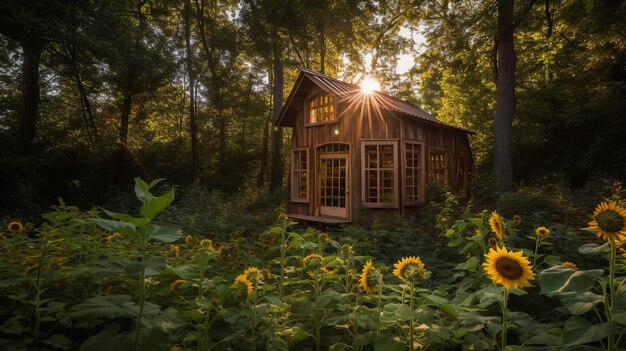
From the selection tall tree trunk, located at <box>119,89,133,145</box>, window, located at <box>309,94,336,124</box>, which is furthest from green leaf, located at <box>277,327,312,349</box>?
tall tree trunk, located at <box>119,89,133,145</box>

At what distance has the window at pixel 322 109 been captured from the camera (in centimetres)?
1112

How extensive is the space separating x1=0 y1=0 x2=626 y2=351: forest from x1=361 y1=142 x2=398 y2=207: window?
52cm

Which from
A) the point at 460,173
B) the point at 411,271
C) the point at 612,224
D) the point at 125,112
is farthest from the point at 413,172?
the point at 125,112

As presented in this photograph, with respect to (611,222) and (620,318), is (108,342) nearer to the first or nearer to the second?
(620,318)

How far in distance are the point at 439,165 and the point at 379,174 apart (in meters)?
3.42

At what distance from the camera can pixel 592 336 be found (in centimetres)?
144

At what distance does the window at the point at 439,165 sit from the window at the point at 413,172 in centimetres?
105

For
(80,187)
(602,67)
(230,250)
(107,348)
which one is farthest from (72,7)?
(602,67)

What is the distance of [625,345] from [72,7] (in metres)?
14.2

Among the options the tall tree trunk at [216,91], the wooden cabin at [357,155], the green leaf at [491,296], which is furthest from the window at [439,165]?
the tall tree trunk at [216,91]

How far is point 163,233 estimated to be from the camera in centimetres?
173

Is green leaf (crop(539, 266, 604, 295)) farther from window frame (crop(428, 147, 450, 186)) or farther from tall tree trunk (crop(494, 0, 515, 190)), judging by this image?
tall tree trunk (crop(494, 0, 515, 190))

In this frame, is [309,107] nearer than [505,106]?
Yes

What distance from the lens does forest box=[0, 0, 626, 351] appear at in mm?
1904
